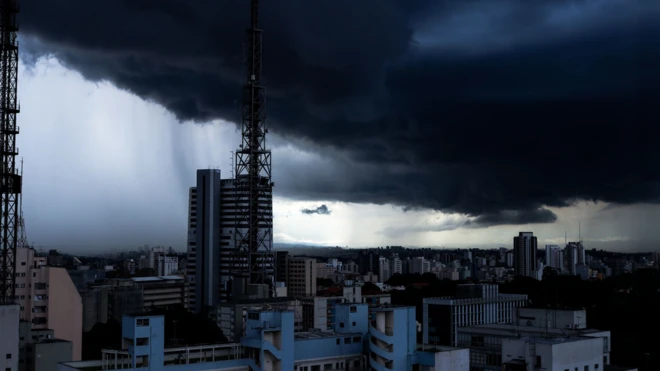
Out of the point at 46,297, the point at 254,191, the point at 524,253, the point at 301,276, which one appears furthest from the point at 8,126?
the point at 524,253

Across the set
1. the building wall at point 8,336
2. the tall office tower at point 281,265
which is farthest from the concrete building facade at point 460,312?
the tall office tower at point 281,265

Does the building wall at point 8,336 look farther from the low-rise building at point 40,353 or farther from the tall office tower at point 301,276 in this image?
the tall office tower at point 301,276

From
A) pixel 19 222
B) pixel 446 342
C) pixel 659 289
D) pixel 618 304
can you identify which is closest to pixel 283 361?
pixel 19 222

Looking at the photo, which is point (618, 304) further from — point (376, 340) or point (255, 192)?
point (376, 340)

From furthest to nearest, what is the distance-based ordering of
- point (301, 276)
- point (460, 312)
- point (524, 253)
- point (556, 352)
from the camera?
point (524, 253)
point (301, 276)
point (460, 312)
point (556, 352)

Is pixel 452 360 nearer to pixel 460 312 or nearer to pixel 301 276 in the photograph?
pixel 460 312

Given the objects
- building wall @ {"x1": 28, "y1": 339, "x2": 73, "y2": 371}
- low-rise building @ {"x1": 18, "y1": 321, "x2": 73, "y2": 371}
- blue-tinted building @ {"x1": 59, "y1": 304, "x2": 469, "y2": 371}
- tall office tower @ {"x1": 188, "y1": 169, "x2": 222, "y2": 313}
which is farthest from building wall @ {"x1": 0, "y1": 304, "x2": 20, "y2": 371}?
tall office tower @ {"x1": 188, "y1": 169, "x2": 222, "y2": 313}

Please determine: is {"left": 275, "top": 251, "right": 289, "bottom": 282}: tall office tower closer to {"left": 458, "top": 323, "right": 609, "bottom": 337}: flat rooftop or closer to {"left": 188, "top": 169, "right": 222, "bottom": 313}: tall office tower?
{"left": 188, "top": 169, "right": 222, "bottom": 313}: tall office tower
